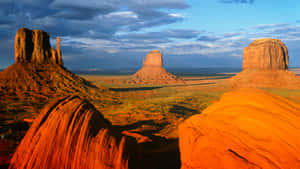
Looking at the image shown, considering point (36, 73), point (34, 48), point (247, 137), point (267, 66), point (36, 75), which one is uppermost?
point (34, 48)

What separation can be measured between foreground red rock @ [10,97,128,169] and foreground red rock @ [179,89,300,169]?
1.59 meters

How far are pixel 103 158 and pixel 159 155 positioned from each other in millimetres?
1671

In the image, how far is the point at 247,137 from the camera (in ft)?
11.9

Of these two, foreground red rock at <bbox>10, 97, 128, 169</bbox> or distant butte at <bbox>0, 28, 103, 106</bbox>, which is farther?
distant butte at <bbox>0, 28, 103, 106</bbox>

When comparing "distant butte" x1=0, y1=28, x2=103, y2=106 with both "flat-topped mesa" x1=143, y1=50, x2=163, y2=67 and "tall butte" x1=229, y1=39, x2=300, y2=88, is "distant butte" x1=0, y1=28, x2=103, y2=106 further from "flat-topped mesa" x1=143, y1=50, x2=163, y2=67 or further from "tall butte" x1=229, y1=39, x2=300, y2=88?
"flat-topped mesa" x1=143, y1=50, x2=163, y2=67

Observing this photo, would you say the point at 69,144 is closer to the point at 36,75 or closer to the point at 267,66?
the point at 36,75

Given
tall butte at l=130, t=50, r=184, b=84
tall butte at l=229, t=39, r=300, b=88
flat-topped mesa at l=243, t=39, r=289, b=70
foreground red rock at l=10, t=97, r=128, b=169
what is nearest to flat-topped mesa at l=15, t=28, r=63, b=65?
foreground red rock at l=10, t=97, r=128, b=169

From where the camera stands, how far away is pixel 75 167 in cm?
414

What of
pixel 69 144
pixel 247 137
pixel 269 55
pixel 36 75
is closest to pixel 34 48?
pixel 36 75

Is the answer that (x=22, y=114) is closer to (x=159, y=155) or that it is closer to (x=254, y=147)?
(x=159, y=155)

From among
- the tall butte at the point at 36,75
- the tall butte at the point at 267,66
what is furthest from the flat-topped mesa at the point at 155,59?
the tall butte at the point at 36,75

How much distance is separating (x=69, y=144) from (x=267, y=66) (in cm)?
5668

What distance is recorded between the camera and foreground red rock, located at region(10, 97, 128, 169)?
414 centimetres

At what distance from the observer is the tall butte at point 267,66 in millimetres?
48250
